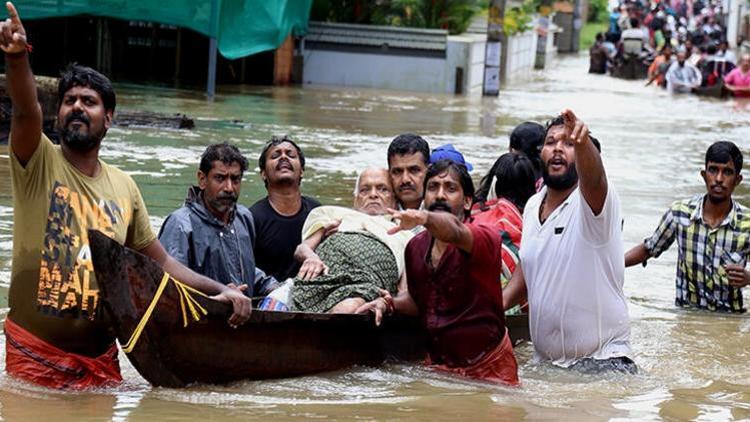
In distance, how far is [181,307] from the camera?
6285mm

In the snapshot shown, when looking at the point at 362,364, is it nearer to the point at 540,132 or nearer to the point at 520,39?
the point at 540,132

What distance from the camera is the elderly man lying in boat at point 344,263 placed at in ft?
23.8

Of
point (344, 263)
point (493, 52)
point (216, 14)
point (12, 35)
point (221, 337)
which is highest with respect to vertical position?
point (216, 14)

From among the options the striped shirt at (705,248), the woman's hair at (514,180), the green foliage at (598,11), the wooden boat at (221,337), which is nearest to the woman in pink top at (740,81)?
the striped shirt at (705,248)

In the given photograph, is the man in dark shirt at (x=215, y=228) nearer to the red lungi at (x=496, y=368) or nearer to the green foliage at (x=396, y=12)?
the red lungi at (x=496, y=368)

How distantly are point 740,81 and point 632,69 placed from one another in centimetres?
779

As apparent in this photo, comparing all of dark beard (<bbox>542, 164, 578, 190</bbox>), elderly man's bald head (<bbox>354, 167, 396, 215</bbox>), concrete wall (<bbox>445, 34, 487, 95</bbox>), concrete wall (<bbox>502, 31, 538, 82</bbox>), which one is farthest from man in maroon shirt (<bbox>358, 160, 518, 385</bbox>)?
concrete wall (<bbox>502, 31, 538, 82</bbox>)

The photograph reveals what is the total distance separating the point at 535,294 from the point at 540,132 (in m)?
2.19

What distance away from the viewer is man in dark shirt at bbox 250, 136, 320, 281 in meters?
7.99

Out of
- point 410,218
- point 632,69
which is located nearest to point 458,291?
point 410,218

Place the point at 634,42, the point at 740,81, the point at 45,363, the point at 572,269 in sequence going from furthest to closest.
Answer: the point at 634,42
the point at 740,81
the point at 572,269
the point at 45,363

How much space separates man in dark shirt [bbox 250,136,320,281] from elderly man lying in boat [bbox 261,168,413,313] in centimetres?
39

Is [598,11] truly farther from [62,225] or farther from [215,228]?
[62,225]

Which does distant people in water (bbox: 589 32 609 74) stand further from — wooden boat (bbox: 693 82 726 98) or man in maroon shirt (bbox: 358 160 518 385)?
man in maroon shirt (bbox: 358 160 518 385)
